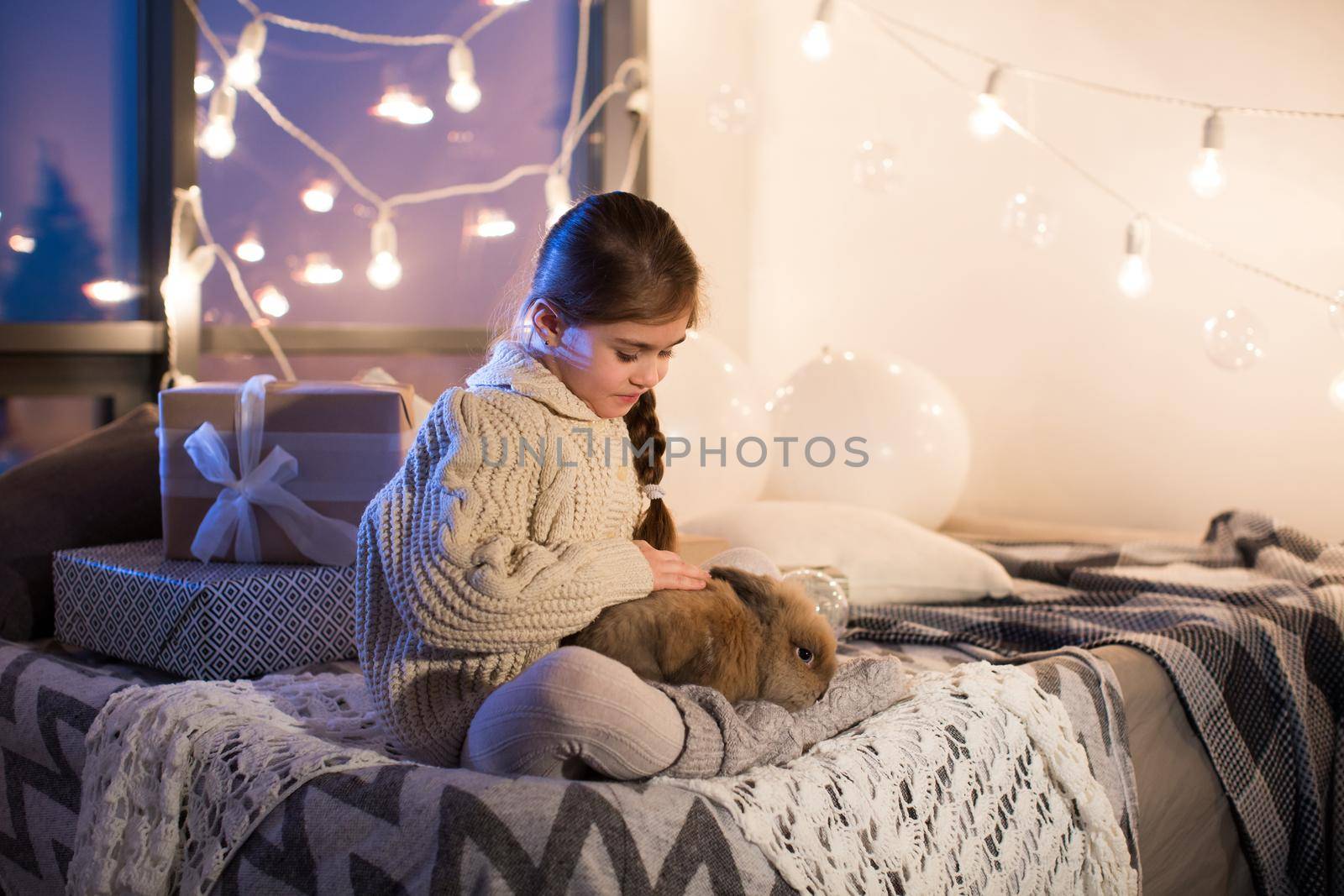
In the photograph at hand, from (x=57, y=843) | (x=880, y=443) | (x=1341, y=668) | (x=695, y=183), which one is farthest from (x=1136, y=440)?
(x=57, y=843)

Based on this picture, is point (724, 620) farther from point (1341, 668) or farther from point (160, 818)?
point (1341, 668)

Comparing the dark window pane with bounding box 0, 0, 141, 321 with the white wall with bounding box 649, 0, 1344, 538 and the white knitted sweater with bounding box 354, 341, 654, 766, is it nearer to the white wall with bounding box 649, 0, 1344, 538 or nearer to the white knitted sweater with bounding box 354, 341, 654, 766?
the white wall with bounding box 649, 0, 1344, 538

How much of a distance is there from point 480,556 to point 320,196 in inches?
75.1

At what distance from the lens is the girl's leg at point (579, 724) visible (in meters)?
0.81

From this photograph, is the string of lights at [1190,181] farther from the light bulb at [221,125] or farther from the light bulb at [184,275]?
the light bulb at [184,275]

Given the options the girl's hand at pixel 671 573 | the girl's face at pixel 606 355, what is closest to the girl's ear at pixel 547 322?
the girl's face at pixel 606 355

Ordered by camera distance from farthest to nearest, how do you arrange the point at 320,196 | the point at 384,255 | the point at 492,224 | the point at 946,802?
the point at 492,224 → the point at 320,196 → the point at 384,255 → the point at 946,802

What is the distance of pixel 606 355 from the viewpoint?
1.04 m

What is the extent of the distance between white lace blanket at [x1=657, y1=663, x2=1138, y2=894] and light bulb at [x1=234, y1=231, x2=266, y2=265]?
185 cm

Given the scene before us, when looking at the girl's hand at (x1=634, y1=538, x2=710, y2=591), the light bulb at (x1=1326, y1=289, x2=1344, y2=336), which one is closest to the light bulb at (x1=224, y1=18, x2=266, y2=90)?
the girl's hand at (x1=634, y1=538, x2=710, y2=591)

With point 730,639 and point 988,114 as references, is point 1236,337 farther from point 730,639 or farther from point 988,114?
point 730,639

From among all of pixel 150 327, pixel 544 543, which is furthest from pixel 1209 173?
pixel 150 327

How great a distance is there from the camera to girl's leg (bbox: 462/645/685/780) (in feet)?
2.65

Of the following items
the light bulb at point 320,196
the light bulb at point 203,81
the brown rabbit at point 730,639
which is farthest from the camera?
the light bulb at point 320,196
